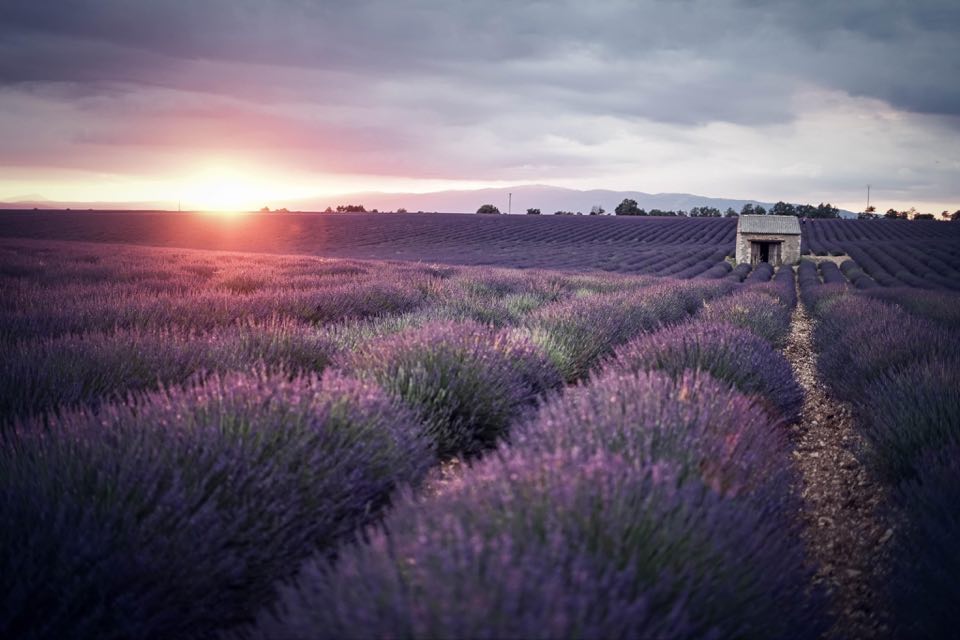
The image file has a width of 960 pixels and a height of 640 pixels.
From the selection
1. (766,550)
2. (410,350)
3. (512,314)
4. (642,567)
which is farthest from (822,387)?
(642,567)

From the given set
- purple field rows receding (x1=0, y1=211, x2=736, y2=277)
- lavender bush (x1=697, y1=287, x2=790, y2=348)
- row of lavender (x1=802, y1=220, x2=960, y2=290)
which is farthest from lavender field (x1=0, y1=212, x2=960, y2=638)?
purple field rows receding (x1=0, y1=211, x2=736, y2=277)

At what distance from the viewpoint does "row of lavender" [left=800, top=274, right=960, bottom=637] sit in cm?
170

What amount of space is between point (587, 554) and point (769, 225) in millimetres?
35778

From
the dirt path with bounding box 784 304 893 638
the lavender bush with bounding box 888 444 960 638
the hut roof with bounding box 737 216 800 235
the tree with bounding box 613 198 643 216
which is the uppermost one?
the tree with bounding box 613 198 643 216

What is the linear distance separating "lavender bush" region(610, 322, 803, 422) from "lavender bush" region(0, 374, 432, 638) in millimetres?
2031

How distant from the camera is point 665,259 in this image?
27.8 metres

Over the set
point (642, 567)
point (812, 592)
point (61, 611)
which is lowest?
point (812, 592)

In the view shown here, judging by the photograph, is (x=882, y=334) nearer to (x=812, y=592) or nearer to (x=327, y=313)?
(x=812, y=592)

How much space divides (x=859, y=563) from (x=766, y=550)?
1.27 metres

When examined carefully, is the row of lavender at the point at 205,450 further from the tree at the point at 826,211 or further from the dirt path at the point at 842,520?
the tree at the point at 826,211

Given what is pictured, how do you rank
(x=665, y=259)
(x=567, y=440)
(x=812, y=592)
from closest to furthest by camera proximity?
(x=812, y=592) < (x=567, y=440) < (x=665, y=259)

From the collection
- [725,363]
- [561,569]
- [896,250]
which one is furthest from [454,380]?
[896,250]

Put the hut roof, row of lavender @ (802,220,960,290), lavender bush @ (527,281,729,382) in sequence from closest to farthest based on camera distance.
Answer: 1. lavender bush @ (527,281,729,382)
2. row of lavender @ (802,220,960,290)
3. the hut roof

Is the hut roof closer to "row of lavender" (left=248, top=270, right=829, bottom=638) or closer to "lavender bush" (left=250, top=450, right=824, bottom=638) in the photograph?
"row of lavender" (left=248, top=270, right=829, bottom=638)
